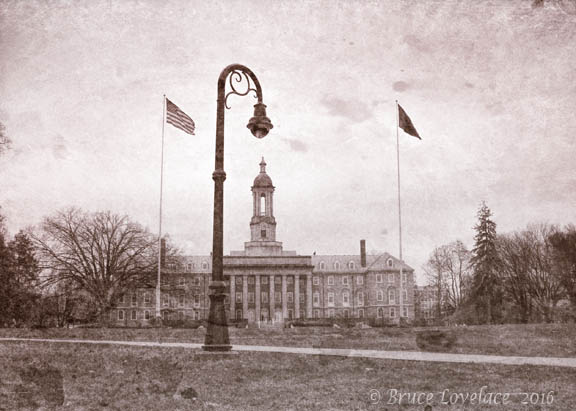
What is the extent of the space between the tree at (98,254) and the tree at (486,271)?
2931cm

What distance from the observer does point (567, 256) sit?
38.8 meters

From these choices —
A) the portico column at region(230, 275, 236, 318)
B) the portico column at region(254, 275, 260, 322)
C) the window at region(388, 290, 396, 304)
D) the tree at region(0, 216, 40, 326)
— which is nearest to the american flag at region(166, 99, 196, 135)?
the tree at region(0, 216, 40, 326)

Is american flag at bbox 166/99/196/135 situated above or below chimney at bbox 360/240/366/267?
below

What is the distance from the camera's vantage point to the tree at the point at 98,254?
152ft

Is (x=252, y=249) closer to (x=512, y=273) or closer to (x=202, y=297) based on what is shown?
(x=202, y=297)

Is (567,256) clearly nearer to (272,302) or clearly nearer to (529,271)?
(529,271)

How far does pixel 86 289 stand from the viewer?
47531 mm

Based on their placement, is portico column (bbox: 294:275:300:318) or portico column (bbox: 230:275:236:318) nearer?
portico column (bbox: 230:275:236:318)

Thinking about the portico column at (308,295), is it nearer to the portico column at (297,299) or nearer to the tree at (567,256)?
the portico column at (297,299)

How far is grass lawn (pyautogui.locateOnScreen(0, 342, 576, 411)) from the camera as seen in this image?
6.47 m

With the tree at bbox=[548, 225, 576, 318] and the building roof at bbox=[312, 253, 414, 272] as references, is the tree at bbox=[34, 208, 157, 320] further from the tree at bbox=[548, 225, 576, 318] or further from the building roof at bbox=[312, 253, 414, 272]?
the building roof at bbox=[312, 253, 414, 272]

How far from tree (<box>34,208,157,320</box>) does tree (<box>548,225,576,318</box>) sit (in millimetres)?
32935

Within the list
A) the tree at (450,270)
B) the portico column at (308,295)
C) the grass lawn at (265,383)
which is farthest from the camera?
the portico column at (308,295)

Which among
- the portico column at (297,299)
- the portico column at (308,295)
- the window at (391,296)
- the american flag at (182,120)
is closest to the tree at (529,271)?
the window at (391,296)
